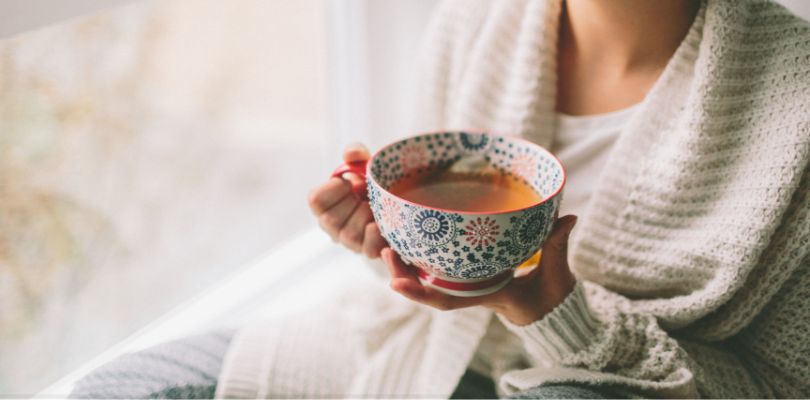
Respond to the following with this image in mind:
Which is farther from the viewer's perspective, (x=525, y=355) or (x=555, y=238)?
(x=525, y=355)

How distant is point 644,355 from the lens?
2.01 ft

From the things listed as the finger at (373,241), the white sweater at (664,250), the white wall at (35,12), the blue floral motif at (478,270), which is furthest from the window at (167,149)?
the blue floral motif at (478,270)

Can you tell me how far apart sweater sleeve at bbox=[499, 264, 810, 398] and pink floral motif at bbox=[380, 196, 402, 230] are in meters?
0.22

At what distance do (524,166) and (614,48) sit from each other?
256mm

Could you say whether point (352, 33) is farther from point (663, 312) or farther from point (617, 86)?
point (663, 312)

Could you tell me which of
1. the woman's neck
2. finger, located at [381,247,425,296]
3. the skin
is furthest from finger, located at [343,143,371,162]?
the woman's neck

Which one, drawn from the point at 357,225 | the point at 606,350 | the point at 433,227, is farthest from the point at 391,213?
the point at 606,350

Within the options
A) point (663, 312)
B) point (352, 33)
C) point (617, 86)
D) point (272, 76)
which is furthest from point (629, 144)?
point (272, 76)

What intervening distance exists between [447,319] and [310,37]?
2.22ft

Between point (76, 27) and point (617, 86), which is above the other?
point (76, 27)

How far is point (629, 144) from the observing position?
Answer: 0.66 metres

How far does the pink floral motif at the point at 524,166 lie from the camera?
1.77 feet

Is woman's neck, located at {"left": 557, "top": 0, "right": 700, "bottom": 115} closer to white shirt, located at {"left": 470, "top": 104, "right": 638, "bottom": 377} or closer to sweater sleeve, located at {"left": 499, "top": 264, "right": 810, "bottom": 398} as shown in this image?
white shirt, located at {"left": 470, "top": 104, "right": 638, "bottom": 377}

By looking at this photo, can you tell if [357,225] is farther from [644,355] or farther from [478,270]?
[644,355]
